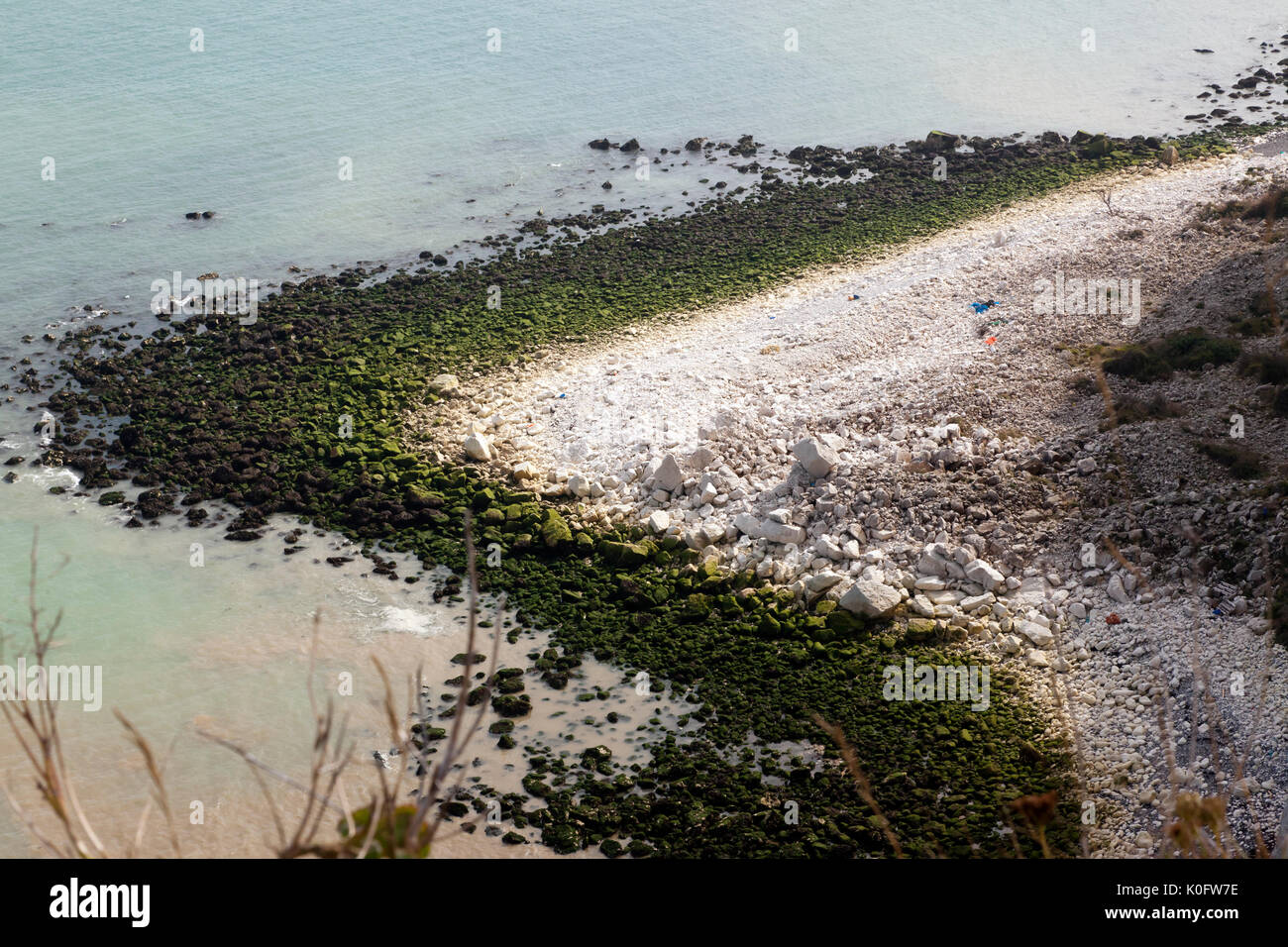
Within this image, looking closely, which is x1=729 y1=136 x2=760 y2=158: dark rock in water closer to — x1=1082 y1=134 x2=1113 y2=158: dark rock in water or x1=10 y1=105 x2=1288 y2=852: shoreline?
x1=10 y1=105 x2=1288 y2=852: shoreline

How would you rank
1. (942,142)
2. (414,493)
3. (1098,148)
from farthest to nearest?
(942,142), (1098,148), (414,493)

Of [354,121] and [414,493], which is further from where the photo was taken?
[354,121]

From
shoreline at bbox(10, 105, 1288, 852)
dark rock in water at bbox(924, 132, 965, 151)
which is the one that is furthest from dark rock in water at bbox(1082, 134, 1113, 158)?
shoreline at bbox(10, 105, 1288, 852)

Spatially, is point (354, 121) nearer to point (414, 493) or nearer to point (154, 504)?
point (154, 504)

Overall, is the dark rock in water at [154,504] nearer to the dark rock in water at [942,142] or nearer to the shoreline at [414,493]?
the shoreline at [414,493]

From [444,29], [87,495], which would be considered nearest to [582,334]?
[87,495]

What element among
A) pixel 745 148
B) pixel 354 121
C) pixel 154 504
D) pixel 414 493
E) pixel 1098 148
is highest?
pixel 354 121

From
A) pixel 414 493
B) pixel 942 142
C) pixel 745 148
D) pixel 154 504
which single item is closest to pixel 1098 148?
pixel 942 142

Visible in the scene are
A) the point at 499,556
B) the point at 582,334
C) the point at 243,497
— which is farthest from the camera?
the point at 582,334

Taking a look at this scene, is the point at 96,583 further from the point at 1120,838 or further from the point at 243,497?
the point at 1120,838
